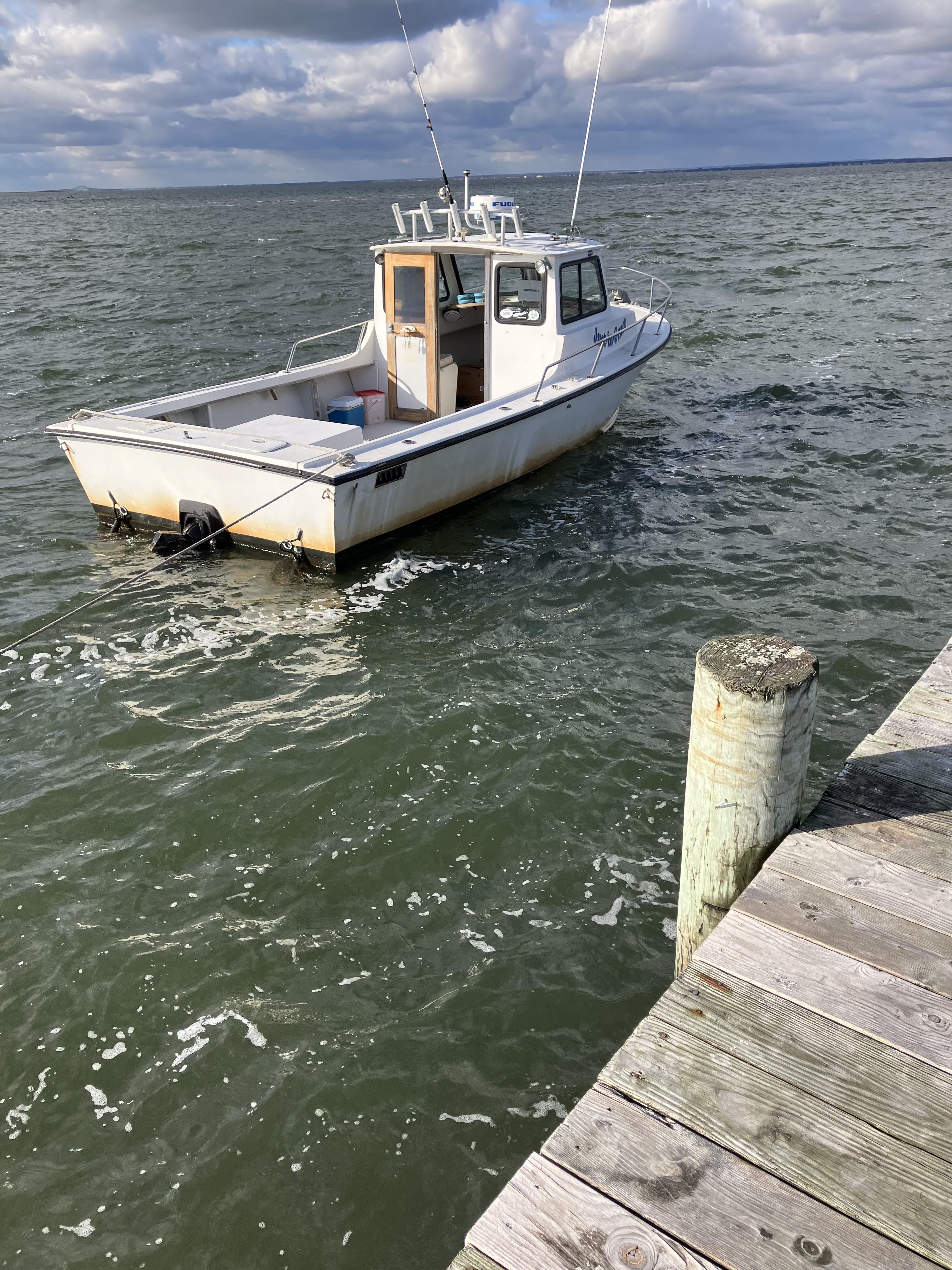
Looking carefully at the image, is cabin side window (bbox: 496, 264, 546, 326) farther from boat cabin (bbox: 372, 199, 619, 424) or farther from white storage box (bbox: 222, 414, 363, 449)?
white storage box (bbox: 222, 414, 363, 449)

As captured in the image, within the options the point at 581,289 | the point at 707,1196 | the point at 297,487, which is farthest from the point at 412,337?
the point at 707,1196

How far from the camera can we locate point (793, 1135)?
226 cm

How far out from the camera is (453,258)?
1052cm

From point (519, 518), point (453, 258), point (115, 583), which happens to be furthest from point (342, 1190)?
point (453, 258)

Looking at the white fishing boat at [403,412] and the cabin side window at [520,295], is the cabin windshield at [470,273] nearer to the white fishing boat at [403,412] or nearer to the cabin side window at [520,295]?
the white fishing boat at [403,412]

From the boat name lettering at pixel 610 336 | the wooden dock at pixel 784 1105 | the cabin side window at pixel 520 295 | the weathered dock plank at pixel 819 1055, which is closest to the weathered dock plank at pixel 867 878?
the wooden dock at pixel 784 1105

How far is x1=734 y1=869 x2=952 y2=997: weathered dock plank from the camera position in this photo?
2.74 metres

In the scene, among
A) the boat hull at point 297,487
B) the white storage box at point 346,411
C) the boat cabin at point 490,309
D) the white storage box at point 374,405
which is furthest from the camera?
the white storage box at point 374,405

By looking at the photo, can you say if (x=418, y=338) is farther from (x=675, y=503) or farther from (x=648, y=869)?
(x=648, y=869)

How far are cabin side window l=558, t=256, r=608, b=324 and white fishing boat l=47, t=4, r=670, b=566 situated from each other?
0.08 feet

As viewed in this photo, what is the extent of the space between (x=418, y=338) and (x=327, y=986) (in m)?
7.56

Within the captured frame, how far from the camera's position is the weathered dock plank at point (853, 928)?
274cm

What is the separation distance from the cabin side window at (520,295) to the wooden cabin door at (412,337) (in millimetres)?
709

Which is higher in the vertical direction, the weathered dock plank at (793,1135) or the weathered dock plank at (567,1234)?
the weathered dock plank at (567,1234)
